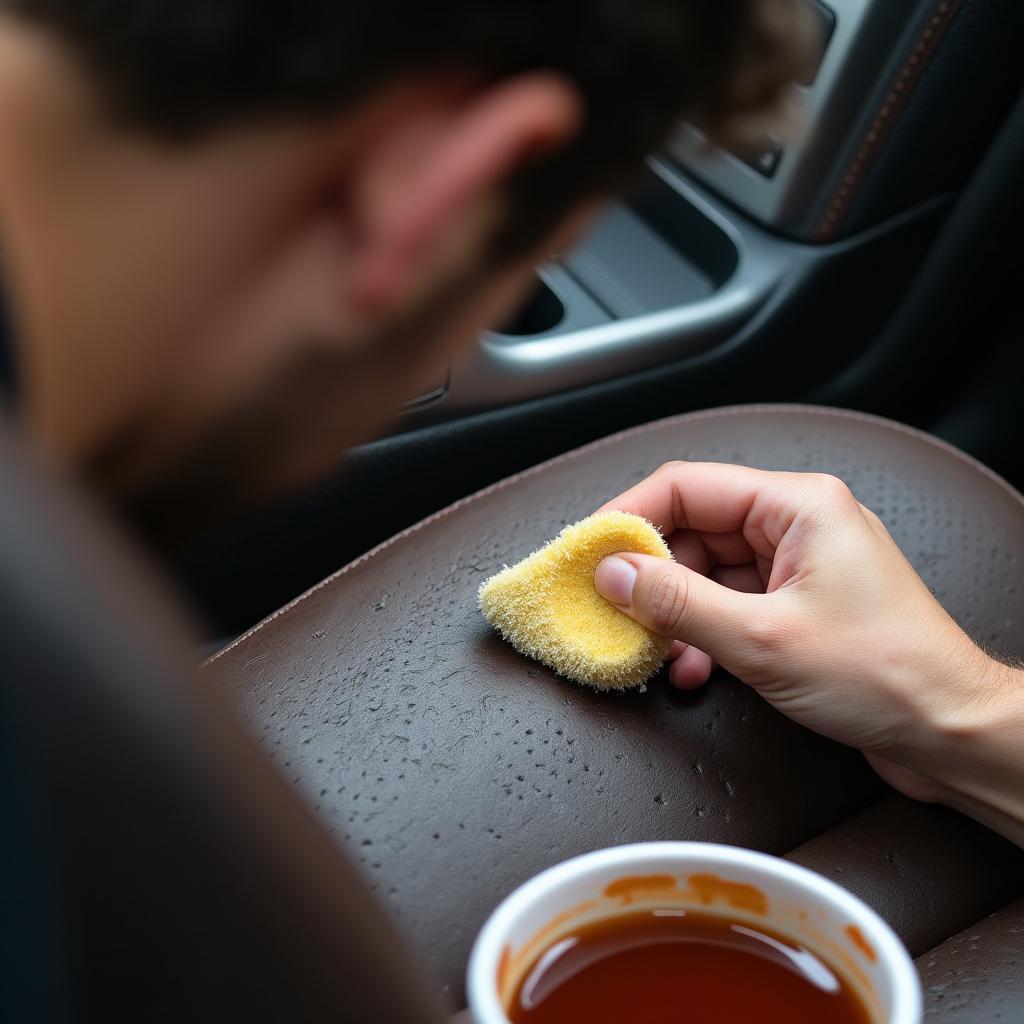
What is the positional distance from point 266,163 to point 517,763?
0.46m

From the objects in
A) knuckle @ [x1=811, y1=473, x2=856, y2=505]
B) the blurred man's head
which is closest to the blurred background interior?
knuckle @ [x1=811, y1=473, x2=856, y2=505]

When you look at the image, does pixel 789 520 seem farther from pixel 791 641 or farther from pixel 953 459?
pixel 953 459

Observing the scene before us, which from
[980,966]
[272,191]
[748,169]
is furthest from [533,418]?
[272,191]

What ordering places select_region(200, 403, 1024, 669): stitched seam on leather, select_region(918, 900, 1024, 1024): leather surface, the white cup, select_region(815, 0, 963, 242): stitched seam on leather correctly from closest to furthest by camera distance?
the white cup < select_region(918, 900, 1024, 1024): leather surface < select_region(200, 403, 1024, 669): stitched seam on leather < select_region(815, 0, 963, 242): stitched seam on leather

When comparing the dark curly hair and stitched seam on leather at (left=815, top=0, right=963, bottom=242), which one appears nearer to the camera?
the dark curly hair

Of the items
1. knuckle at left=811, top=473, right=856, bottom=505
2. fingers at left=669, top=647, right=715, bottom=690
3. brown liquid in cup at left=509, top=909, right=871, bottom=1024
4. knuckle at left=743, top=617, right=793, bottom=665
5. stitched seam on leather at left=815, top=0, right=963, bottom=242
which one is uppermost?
stitched seam on leather at left=815, top=0, right=963, bottom=242

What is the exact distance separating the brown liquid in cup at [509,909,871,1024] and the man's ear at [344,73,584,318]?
0.30 metres

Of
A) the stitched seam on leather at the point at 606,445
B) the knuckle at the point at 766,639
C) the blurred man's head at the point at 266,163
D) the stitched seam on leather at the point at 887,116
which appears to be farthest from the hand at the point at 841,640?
the stitched seam on leather at the point at 887,116

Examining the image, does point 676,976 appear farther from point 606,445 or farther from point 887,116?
point 887,116

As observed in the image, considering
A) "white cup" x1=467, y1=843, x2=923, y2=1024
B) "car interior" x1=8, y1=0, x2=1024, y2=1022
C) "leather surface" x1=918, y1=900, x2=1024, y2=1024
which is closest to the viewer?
"car interior" x1=8, y1=0, x2=1024, y2=1022

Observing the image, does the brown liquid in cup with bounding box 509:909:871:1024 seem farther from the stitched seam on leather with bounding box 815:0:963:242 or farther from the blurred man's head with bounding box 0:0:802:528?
the stitched seam on leather with bounding box 815:0:963:242

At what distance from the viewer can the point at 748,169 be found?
1.36m

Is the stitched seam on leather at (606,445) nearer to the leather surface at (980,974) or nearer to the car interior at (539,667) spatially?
the car interior at (539,667)

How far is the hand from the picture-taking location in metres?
0.76
